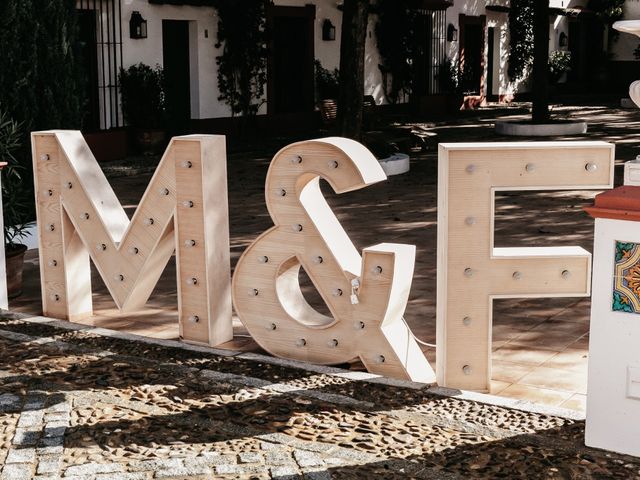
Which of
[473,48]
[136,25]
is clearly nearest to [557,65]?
[473,48]

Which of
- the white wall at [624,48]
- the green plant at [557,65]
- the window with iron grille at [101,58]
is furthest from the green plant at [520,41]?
the window with iron grille at [101,58]

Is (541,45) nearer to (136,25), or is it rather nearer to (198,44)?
(198,44)

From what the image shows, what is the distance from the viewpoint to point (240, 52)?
61.5 ft

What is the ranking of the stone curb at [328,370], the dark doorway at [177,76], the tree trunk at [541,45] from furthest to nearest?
1. the dark doorway at [177,76]
2. the tree trunk at [541,45]
3. the stone curb at [328,370]

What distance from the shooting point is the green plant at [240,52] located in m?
18.5

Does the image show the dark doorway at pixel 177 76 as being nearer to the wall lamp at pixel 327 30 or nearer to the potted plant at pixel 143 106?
the potted plant at pixel 143 106

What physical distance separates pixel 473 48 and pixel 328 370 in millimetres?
23833

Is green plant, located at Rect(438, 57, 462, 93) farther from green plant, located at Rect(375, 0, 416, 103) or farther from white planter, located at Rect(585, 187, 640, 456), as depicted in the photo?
white planter, located at Rect(585, 187, 640, 456)

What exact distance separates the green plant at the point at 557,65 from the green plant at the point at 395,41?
7933 millimetres

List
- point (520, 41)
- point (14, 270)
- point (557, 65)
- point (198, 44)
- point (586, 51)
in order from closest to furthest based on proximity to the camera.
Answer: point (14, 270) → point (198, 44) → point (520, 41) → point (557, 65) → point (586, 51)

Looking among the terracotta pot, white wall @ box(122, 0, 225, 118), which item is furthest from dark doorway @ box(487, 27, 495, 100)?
the terracotta pot

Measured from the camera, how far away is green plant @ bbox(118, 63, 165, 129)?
53.0ft

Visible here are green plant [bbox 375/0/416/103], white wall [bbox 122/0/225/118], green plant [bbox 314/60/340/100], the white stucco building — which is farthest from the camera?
green plant [bbox 375/0/416/103]

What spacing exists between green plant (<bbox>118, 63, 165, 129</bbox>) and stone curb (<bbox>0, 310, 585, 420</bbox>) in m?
10.2
